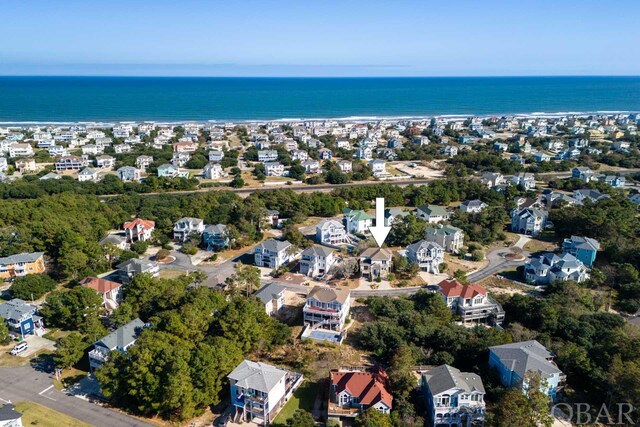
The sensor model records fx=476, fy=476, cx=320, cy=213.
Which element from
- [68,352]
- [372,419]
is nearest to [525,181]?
[372,419]

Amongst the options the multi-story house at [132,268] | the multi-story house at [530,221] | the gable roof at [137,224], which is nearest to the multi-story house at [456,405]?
the multi-story house at [132,268]

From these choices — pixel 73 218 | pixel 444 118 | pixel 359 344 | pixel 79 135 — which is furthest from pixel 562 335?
pixel 444 118

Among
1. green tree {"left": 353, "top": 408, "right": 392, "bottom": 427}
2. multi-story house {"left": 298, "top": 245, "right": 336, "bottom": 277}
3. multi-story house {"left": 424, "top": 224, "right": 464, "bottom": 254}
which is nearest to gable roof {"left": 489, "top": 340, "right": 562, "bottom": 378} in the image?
green tree {"left": 353, "top": 408, "right": 392, "bottom": 427}

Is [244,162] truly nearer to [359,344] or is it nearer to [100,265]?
[100,265]

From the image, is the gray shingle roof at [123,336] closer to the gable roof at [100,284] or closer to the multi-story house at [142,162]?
the gable roof at [100,284]

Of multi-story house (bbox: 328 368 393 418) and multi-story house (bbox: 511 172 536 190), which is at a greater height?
multi-story house (bbox: 511 172 536 190)

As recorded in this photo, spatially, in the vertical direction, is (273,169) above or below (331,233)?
above

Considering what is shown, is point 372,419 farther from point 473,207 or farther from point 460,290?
point 473,207

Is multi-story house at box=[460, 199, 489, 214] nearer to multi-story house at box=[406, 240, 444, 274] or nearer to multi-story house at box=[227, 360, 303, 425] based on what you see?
multi-story house at box=[406, 240, 444, 274]
